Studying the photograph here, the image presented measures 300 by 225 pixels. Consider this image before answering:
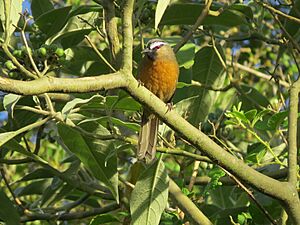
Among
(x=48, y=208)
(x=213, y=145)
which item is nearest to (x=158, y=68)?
(x=48, y=208)

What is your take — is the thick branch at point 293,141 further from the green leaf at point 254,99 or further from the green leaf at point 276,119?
the green leaf at point 254,99

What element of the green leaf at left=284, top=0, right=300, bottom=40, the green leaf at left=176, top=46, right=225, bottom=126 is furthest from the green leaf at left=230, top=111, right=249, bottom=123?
the green leaf at left=284, top=0, right=300, bottom=40

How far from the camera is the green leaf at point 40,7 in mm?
3701

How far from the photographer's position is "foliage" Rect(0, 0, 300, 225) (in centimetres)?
279

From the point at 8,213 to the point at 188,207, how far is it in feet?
3.19

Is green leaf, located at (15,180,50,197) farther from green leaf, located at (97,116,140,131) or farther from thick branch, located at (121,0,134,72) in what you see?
thick branch, located at (121,0,134,72)

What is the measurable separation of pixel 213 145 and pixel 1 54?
125 centimetres

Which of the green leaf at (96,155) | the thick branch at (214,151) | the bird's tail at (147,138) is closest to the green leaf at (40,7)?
the bird's tail at (147,138)

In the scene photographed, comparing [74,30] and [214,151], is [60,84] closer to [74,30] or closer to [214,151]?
[214,151]

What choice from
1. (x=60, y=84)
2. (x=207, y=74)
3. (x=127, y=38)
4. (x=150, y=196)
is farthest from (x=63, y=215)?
(x=60, y=84)

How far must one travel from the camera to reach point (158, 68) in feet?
13.1

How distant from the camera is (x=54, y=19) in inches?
135

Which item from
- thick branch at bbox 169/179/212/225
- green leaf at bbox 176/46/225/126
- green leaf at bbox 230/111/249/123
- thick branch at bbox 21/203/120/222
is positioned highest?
green leaf at bbox 230/111/249/123

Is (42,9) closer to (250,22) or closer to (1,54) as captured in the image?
(1,54)
